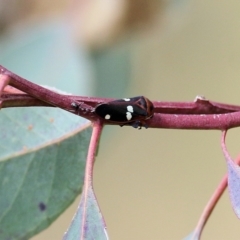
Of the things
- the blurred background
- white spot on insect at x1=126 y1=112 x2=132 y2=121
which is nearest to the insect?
white spot on insect at x1=126 y1=112 x2=132 y2=121

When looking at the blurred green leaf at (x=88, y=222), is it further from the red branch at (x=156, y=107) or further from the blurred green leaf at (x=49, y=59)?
the blurred green leaf at (x=49, y=59)

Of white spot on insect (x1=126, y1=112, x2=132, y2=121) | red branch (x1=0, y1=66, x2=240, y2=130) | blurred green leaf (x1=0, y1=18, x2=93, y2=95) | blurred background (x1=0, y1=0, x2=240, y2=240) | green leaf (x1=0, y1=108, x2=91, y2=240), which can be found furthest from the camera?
blurred background (x1=0, y1=0, x2=240, y2=240)

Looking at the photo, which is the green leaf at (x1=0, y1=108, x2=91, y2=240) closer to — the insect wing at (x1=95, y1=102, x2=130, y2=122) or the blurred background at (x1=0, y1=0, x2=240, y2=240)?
the insect wing at (x1=95, y1=102, x2=130, y2=122)

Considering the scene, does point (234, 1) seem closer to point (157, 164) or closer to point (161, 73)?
point (161, 73)

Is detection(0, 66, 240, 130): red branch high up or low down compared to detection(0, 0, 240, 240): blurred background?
down

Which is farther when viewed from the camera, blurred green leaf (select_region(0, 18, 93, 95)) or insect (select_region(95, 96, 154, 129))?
blurred green leaf (select_region(0, 18, 93, 95))
